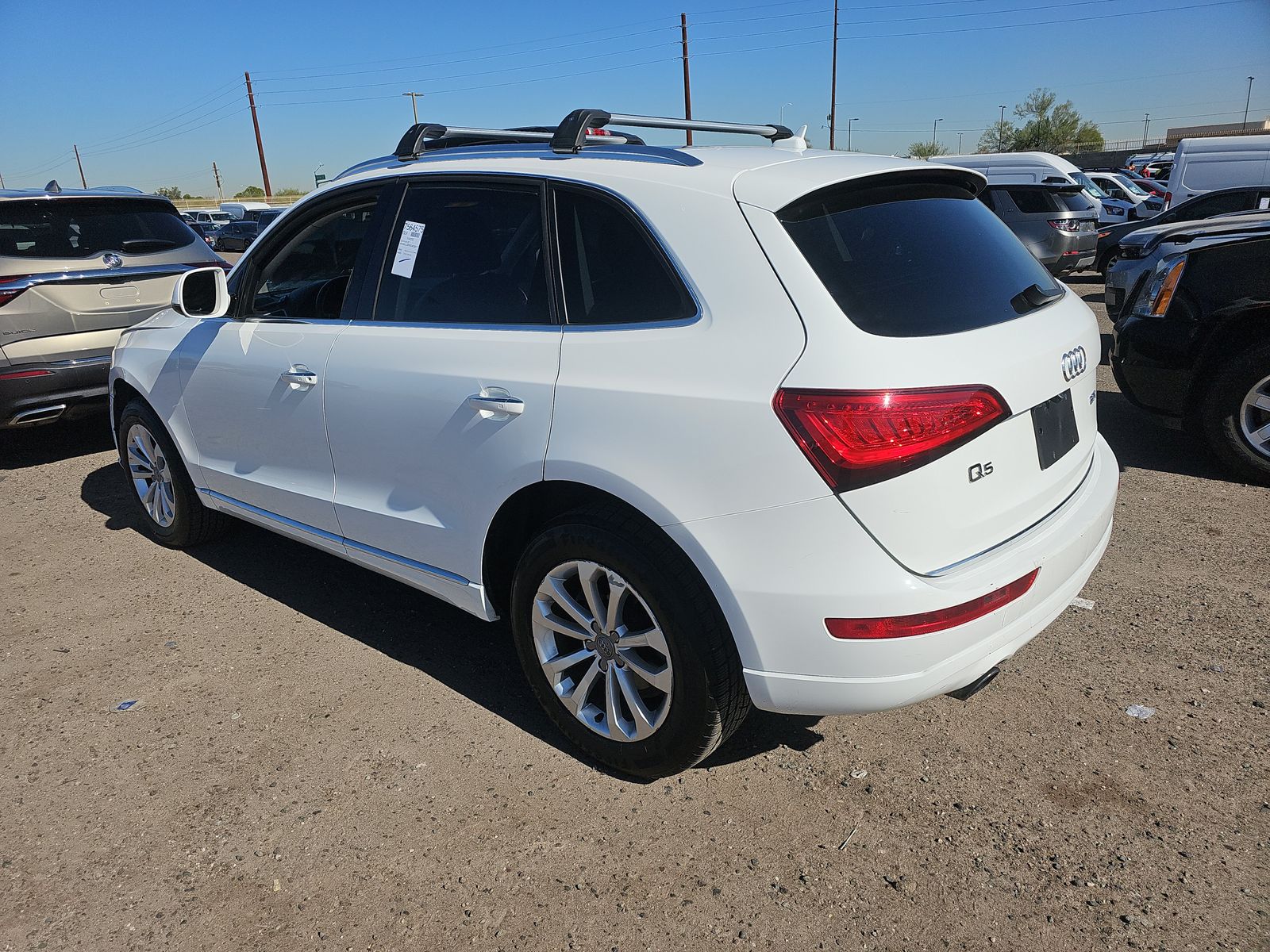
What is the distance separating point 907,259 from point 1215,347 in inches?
138

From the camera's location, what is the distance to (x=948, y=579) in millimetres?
2119

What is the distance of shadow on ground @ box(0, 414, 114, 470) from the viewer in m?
6.61

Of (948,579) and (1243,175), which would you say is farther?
(1243,175)

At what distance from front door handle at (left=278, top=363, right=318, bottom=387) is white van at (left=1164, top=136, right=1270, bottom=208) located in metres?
16.5

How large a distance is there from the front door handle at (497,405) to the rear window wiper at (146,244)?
15.9 feet

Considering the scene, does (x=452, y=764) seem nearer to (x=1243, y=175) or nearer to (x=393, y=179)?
(x=393, y=179)

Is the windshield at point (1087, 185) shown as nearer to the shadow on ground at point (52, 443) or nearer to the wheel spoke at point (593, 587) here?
the shadow on ground at point (52, 443)

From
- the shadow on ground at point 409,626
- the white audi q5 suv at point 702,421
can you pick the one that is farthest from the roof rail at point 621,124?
the shadow on ground at point 409,626

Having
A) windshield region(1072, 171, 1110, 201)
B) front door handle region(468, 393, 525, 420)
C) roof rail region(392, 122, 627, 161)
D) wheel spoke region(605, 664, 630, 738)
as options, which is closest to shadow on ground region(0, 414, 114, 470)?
roof rail region(392, 122, 627, 161)

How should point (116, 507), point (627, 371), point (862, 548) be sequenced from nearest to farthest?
point (862, 548), point (627, 371), point (116, 507)

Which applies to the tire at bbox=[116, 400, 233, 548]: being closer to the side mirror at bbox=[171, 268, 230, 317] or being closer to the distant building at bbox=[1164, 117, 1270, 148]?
the side mirror at bbox=[171, 268, 230, 317]

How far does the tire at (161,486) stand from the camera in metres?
4.39

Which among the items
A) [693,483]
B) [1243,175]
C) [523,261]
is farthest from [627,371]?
[1243,175]

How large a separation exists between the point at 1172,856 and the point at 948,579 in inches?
39.0
